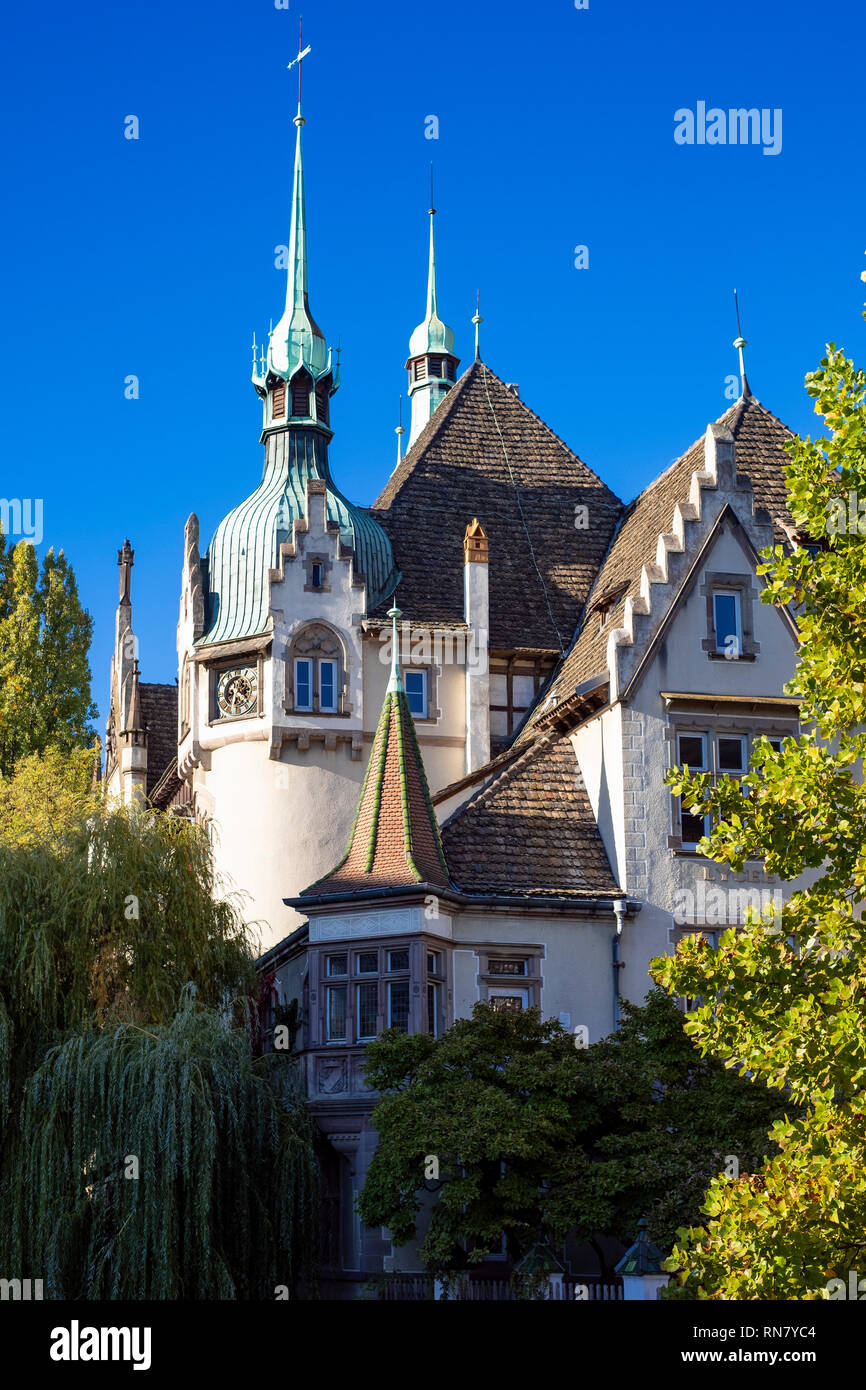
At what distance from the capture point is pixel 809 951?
20.7 meters

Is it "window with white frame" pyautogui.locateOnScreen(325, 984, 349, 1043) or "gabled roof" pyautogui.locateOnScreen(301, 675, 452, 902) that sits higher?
"gabled roof" pyautogui.locateOnScreen(301, 675, 452, 902)

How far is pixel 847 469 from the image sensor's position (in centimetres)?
2023

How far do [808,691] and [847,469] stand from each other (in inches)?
97.0

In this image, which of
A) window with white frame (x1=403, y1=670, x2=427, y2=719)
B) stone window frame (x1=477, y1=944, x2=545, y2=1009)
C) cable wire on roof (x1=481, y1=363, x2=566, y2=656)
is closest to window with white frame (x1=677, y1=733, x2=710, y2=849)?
stone window frame (x1=477, y1=944, x2=545, y2=1009)

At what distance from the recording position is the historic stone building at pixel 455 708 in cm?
3225

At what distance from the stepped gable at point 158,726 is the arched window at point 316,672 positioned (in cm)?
1210

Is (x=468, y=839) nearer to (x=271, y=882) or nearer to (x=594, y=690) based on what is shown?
(x=594, y=690)

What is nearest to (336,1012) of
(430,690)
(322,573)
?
(430,690)

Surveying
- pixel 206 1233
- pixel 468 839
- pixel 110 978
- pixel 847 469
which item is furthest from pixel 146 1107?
pixel 847 469

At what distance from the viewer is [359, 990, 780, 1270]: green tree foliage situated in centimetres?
2691

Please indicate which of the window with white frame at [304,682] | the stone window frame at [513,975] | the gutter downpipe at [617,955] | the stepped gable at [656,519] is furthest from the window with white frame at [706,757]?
the window with white frame at [304,682]

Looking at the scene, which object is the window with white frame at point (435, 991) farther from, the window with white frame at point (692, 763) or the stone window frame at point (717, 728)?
the stone window frame at point (717, 728)

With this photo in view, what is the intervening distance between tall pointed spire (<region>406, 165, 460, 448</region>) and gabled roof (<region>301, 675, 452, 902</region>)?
28.0m

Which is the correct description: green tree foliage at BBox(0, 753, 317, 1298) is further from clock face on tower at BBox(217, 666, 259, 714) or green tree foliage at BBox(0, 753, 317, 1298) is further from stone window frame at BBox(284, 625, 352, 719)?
clock face on tower at BBox(217, 666, 259, 714)
